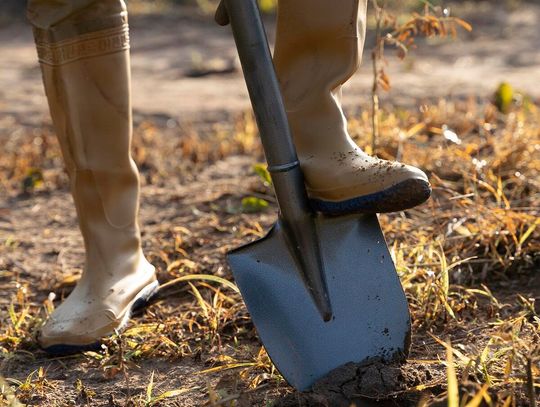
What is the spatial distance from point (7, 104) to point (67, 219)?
2.01 m

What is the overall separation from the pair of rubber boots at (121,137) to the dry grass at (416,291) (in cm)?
11

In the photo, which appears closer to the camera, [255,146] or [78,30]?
[78,30]

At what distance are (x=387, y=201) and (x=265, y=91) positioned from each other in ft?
1.10

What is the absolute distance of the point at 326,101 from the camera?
1.96 m

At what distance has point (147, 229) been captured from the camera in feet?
9.80

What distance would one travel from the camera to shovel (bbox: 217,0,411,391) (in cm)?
182

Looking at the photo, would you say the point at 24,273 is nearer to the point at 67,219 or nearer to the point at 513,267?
the point at 67,219

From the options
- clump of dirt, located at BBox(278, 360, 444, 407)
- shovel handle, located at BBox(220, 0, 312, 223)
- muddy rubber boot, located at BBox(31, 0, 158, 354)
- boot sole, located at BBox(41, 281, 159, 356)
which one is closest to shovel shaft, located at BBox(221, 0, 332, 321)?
shovel handle, located at BBox(220, 0, 312, 223)

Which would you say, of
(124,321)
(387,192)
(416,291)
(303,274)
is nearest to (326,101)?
(387,192)

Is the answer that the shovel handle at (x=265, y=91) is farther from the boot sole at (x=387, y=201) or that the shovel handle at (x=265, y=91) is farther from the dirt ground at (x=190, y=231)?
the dirt ground at (x=190, y=231)

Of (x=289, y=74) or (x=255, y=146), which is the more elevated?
(x=289, y=74)

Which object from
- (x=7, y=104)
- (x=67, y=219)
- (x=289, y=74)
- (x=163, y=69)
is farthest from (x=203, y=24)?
(x=289, y=74)

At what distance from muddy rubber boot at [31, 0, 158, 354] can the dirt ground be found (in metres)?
0.07

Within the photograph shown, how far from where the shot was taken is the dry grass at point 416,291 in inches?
71.4
